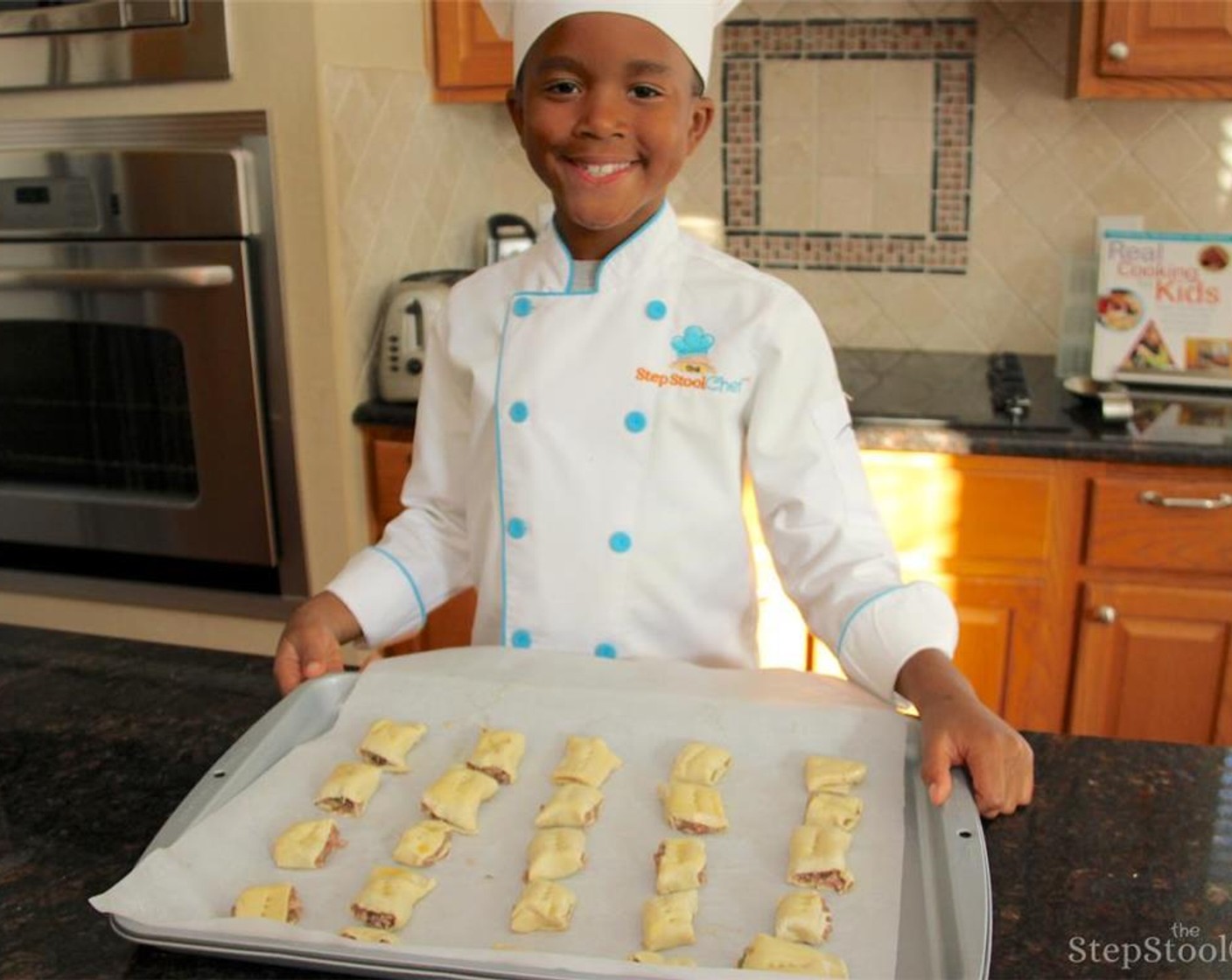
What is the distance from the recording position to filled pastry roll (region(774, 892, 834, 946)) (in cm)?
69

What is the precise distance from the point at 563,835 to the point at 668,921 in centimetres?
11

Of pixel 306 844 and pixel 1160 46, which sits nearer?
pixel 306 844

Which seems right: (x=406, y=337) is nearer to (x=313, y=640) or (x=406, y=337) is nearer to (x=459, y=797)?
(x=313, y=640)

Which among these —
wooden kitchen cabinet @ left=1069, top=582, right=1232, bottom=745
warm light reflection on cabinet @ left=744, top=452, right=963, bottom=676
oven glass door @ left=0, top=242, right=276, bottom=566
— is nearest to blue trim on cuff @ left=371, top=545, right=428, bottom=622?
warm light reflection on cabinet @ left=744, top=452, right=963, bottom=676

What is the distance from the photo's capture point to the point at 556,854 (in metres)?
0.76

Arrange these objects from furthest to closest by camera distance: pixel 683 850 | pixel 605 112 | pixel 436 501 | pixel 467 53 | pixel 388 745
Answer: pixel 467 53 < pixel 436 501 < pixel 605 112 < pixel 388 745 < pixel 683 850

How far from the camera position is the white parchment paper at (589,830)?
690mm

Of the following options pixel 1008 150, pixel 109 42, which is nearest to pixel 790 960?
pixel 109 42

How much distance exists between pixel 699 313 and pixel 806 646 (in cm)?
101

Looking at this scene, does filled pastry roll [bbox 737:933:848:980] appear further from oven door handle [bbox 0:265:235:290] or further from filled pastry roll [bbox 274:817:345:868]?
oven door handle [bbox 0:265:235:290]

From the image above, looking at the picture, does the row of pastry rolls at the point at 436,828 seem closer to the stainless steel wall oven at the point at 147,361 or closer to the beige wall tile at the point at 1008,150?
the stainless steel wall oven at the point at 147,361

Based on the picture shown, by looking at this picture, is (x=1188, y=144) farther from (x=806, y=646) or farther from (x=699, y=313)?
(x=699, y=313)

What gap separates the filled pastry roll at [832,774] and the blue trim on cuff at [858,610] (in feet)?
0.39

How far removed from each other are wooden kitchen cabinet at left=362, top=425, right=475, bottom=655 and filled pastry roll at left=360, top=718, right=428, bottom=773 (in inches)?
42.0
